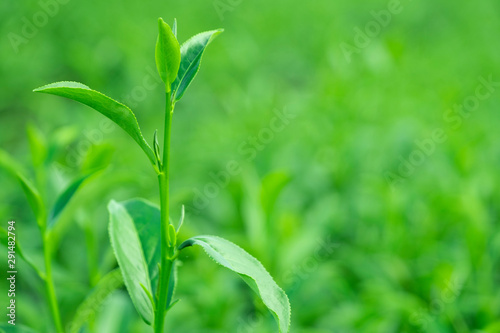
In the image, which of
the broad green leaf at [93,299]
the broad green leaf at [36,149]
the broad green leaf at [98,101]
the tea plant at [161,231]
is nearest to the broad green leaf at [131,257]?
the tea plant at [161,231]

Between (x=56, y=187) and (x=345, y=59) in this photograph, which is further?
(x=345, y=59)

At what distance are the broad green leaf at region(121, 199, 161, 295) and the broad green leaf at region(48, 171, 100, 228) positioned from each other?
0.10 m

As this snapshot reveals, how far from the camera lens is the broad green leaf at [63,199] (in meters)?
1.01

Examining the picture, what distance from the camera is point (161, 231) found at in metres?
0.79

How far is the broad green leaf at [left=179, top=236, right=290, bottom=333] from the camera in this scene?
0.71 m

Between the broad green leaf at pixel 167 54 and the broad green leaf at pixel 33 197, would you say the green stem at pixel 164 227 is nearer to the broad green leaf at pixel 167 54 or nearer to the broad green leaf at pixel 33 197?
the broad green leaf at pixel 167 54

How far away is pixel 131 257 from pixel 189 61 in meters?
0.35

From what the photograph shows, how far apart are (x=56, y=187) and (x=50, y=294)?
1.46ft

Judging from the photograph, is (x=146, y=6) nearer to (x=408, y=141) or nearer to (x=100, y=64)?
(x=100, y=64)

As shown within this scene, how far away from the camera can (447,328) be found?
160 cm

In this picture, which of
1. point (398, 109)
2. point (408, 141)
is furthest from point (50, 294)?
point (398, 109)

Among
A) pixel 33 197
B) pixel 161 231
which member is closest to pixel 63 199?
pixel 33 197

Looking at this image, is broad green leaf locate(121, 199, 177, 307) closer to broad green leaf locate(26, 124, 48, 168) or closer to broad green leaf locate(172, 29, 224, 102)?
broad green leaf locate(172, 29, 224, 102)

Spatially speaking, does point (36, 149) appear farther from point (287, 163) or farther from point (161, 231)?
point (287, 163)
